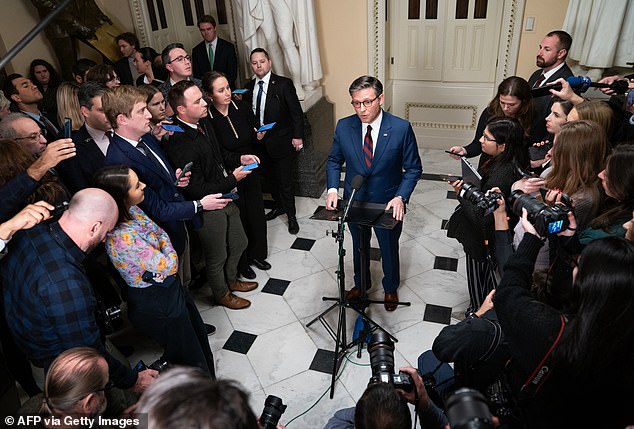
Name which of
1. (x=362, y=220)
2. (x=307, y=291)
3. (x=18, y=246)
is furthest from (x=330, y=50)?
(x=18, y=246)

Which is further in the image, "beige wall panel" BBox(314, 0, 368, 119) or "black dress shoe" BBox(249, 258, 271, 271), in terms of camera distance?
"beige wall panel" BBox(314, 0, 368, 119)

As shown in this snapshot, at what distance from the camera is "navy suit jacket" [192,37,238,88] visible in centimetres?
497

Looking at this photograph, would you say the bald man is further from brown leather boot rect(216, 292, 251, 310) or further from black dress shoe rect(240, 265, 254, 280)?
black dress shoe rect(240, 265, 254, 280)

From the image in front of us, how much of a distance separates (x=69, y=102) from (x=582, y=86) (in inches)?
145

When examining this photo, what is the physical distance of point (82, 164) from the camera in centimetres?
271

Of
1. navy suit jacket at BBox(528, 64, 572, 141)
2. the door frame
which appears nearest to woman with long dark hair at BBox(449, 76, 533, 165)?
navy suit jacket at BBox(528, 64, 572, 141)

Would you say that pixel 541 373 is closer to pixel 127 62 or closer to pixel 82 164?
pixel 82 164

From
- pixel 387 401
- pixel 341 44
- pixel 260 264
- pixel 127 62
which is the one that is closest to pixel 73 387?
pixel 387 401

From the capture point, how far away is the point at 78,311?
174 cm

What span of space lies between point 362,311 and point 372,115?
1.25 meters

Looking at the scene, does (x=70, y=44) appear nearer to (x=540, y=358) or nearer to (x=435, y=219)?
(x=435, y=219)

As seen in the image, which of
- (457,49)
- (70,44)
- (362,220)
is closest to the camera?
(362,220)

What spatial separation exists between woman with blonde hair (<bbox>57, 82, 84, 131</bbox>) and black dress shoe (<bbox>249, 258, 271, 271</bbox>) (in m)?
1.65

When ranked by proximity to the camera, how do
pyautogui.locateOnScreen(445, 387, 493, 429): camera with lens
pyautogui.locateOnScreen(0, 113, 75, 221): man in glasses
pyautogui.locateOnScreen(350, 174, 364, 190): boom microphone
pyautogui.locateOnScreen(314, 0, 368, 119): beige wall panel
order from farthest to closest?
pyautogui.locateOnScreen(314, 0, 368, 119): beige wall panel → pyautogui.locateOnScreen(350, 174, 364, 190): boom microphone → pyautogui.locateOnScreen(0, 113, 75, 221): man in glasses → pyautogui.locateOnScreen(445, 387, 493, 429): camera with lens
